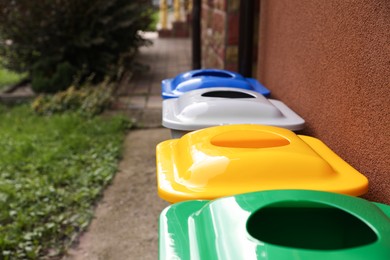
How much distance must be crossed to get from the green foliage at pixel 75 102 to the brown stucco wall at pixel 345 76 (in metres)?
3.20

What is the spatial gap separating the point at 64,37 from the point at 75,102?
1.37 metres

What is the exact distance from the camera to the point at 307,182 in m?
1.22

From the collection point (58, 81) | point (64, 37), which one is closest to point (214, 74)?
point (58, 81)

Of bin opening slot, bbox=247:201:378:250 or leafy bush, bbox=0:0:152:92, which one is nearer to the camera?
bin opening slot, bbox=247:201:378:250

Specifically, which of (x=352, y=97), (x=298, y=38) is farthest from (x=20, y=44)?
(x=352, y=97)

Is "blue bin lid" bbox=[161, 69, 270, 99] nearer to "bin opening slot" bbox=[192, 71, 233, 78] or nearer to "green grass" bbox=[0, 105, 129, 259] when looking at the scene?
"bin opening slot" bbox=[192, 71, 233, 78]

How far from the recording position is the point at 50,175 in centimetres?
339

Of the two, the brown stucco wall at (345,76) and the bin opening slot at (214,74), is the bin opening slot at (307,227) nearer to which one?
the brown stucco wall at (345,76)

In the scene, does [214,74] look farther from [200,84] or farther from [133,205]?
[133,205]

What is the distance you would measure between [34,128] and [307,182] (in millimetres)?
3828

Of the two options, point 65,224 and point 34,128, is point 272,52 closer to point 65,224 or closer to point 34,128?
point 65,224

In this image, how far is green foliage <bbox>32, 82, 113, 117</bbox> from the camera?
5064 mm

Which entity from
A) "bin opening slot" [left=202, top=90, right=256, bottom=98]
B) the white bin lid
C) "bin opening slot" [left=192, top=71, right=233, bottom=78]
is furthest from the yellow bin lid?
"bin opening slot" [left=192, top=71, right=233, bottom=78]

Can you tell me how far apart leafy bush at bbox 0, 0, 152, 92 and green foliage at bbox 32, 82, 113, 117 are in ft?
2.54
